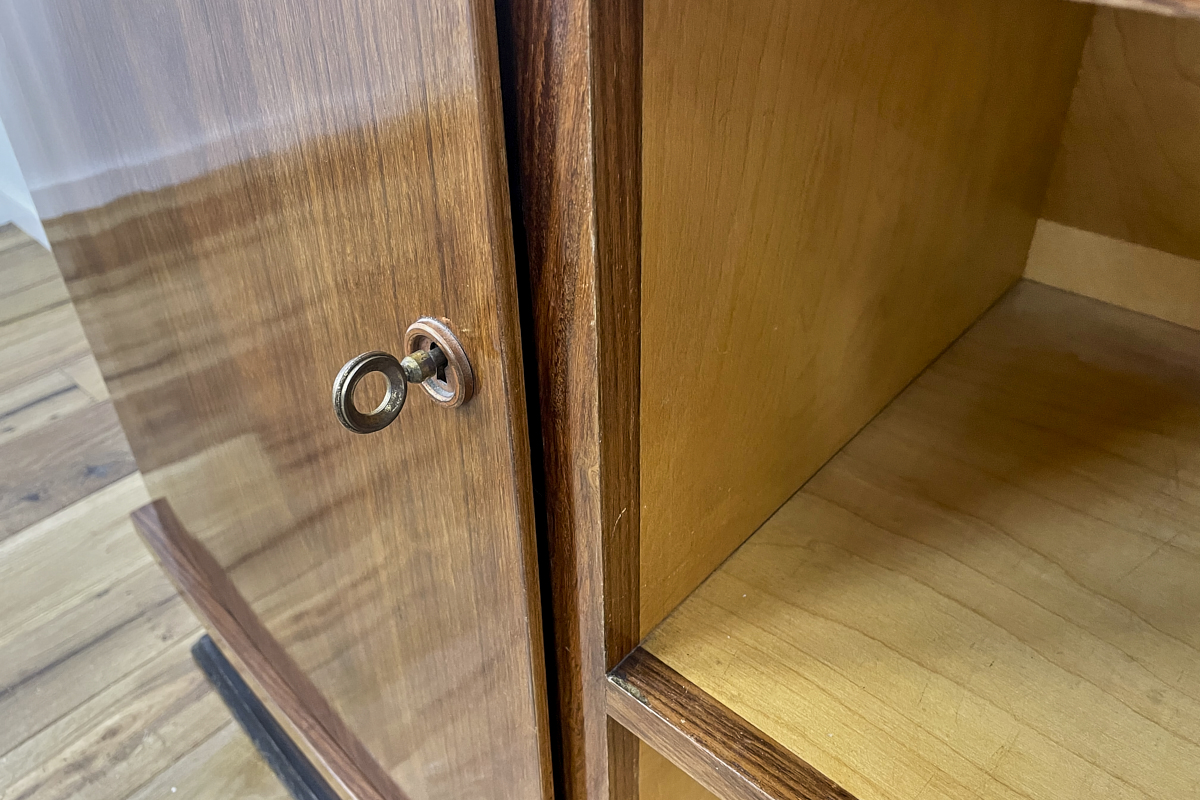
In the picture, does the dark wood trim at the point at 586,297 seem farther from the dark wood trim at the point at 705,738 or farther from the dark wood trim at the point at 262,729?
the dark wood trim at the point at 262,729

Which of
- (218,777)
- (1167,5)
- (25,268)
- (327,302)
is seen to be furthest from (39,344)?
(1167,5)

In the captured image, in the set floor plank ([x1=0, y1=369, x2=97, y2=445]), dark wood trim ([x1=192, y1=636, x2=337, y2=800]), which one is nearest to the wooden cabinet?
dark wood trim ([x1=192, y1=636, x2=337, y2=800])

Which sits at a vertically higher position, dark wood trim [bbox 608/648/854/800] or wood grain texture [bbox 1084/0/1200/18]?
wood grain texture [bbox 1084/0/1200/18]

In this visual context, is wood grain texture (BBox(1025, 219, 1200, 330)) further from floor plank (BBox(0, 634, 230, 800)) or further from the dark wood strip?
the dark wood strip

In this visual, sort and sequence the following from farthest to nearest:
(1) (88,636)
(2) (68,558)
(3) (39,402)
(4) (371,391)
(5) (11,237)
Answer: (5) (11,237) < (3) (39,402) < (2) (68,558) < (1) (88,636) < (4) (371,391)

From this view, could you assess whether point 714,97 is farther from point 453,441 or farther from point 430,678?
point 430,678

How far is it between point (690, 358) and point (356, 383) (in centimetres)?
14

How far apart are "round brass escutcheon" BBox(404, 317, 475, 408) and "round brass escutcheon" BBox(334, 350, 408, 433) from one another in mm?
16

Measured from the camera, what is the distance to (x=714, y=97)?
1.03ft

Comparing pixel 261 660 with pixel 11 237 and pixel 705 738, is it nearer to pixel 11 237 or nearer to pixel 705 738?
pixel 705 738

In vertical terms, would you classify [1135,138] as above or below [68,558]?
above

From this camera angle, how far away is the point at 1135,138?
2.00 feet

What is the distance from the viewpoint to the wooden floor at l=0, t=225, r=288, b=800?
98 centimetres

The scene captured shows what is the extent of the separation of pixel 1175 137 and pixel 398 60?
0.54m
